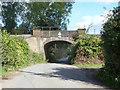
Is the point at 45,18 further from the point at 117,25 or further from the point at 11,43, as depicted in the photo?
the point at 117,25

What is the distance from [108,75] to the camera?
750 cm

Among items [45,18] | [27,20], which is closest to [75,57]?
[45,18]

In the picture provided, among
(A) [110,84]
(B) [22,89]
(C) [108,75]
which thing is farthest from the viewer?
(C) [108,75]

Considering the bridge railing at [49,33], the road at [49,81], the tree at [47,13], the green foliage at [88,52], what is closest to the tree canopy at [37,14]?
the tree at [47,13]

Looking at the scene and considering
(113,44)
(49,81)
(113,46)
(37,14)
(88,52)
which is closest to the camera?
(113,44)

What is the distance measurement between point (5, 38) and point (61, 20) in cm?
2600

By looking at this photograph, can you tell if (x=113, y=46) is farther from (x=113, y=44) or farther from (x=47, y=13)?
(x=47, y=13)

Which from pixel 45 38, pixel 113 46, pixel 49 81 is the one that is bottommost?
pixel 49 81

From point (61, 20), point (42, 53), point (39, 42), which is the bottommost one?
point (42, 53)

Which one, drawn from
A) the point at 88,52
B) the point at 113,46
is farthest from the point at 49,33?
the point at 113,46

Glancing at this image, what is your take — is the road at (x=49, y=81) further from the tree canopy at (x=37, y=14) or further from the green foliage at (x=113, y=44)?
the tree canopy at (x=37, y=14)

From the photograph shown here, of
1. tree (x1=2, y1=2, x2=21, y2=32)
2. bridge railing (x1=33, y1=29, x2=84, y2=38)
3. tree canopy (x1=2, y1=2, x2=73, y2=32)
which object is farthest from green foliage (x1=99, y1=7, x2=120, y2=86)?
tree (x1=2, y1=2, x2=21, y2=32)

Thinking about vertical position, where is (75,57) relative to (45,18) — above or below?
below

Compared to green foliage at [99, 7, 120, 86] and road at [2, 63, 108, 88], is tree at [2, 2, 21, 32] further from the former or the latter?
green foliage at [99, 7, 120, 86]
